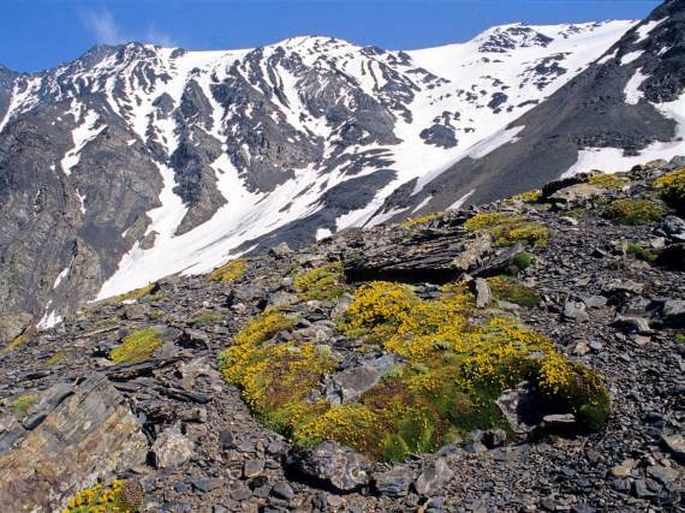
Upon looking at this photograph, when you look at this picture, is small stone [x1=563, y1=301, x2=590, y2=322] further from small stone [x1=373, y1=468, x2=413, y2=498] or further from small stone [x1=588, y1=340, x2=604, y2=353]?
small stone [x1=373, y1=468, x2=413, y2=498]

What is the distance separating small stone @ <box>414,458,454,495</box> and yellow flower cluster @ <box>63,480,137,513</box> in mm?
5667

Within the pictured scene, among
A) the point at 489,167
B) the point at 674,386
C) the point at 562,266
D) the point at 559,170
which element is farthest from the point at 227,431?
the point at 489,167

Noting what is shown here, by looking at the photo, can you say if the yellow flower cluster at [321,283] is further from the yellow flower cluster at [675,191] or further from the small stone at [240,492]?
the yellow flower cluster at [675,191]

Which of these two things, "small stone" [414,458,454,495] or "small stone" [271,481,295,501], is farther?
"small stone" [271,481,295,501]

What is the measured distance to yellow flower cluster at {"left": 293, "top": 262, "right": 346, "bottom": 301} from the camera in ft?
72.3

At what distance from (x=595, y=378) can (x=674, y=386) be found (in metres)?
1.61

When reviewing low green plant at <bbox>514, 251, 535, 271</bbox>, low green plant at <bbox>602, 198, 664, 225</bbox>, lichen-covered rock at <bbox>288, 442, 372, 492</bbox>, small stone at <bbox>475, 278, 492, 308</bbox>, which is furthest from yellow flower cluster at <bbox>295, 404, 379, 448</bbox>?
low green plant at <bbox>602, 198, 664, 225</bbox>

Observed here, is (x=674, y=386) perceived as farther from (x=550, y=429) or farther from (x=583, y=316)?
(x=583, y=316)

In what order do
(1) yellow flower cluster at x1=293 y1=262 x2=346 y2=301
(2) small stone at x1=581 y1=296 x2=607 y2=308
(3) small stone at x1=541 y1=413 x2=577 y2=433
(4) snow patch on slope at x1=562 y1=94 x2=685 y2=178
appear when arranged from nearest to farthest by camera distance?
1. (3) small stone at x1=541 y1=413 x2=577 y2=433
2. (2) small stone at x1=581 y1=296 x2=607 y2=308
3. (1) yellow flower cluster at x1=293 y1=262 x2=346 y2=301
4. (4) snow patch on slope at x1=562 y1=94 x2=685 y2=178

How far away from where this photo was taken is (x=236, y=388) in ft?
50.8

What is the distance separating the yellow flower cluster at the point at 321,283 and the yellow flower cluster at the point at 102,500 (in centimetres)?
1146

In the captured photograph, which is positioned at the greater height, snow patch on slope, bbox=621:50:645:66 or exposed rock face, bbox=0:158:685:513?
snow patch on slope, bbox=621:50:645:66

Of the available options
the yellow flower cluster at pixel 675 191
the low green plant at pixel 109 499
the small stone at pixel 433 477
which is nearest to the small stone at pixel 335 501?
the small stone at pixel 433 477

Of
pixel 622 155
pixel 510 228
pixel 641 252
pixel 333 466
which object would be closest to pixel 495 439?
pixel 333 466
